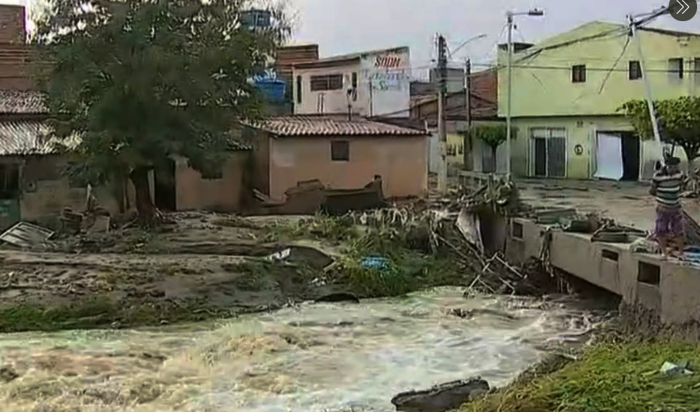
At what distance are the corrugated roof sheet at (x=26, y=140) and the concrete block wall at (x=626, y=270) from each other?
37.3ft

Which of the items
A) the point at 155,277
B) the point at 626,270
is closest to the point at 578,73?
the point at 626,270

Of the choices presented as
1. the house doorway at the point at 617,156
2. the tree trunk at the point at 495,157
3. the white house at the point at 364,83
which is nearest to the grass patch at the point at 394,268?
the house doorway at the point at 617,156

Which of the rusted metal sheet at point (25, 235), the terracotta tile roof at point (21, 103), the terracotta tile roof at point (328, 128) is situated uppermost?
Result: the terracotta tile roof at point (21, 103)

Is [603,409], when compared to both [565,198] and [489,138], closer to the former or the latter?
[565,198]

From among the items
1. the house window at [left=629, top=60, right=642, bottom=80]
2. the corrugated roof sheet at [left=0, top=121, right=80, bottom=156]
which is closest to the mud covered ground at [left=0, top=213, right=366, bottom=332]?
the corrugated roof sheet at [left=0, top=121, right=80, bottom=156]

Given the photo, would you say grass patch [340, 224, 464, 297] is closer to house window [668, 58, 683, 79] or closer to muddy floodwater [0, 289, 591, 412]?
muddy floodwater [0, 289, 591, 412]

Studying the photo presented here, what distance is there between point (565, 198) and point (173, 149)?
1182 cm

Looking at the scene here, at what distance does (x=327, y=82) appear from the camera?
133 ft

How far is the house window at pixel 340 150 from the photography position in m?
29.8

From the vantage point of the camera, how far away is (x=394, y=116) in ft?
129

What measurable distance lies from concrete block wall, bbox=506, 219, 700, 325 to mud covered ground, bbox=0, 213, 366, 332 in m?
4.00

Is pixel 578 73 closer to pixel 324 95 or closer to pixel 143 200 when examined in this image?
pixel 324 95

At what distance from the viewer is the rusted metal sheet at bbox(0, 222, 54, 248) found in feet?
70.9

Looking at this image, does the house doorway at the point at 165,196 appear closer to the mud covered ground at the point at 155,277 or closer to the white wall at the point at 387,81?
the mud covered ground at the point at 155,277
